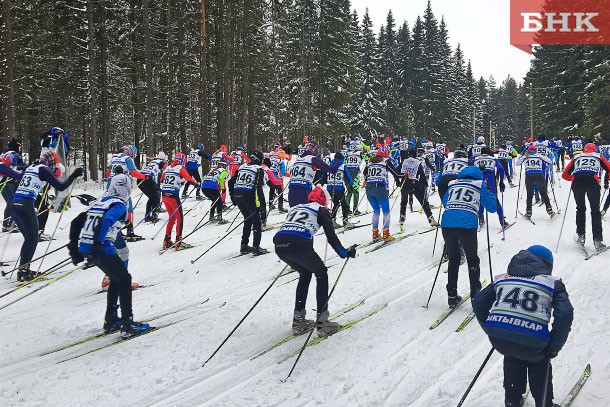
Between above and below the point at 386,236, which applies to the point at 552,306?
above

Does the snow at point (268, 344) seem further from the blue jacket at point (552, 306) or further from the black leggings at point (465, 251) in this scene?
the blue jacket at point (552, 306)

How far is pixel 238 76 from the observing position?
1184 inches

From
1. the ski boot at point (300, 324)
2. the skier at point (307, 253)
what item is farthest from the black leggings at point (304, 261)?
the ski boot at point (300, 324)

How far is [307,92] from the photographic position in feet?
119

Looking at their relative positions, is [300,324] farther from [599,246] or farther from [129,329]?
[599,246]

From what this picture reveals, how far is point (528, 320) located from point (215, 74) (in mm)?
26417

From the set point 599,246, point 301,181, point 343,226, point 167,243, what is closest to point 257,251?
point 301,181

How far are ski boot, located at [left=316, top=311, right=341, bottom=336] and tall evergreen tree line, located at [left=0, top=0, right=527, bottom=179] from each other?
16.9 m

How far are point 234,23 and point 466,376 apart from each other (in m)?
Result: 27.5

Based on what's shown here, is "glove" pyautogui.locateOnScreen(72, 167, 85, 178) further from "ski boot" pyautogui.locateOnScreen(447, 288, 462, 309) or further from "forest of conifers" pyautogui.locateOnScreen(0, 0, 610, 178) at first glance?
"forest of conifers" pyautogui.locateOnScreen(0, 0, 610, 178)

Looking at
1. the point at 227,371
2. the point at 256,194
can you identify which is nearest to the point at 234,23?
the point at 256,194

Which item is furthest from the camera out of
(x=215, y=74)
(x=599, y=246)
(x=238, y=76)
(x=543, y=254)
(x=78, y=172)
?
(x=238, y=76)

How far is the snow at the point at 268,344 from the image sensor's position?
4.50m

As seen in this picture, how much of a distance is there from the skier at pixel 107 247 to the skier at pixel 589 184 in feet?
28.5
